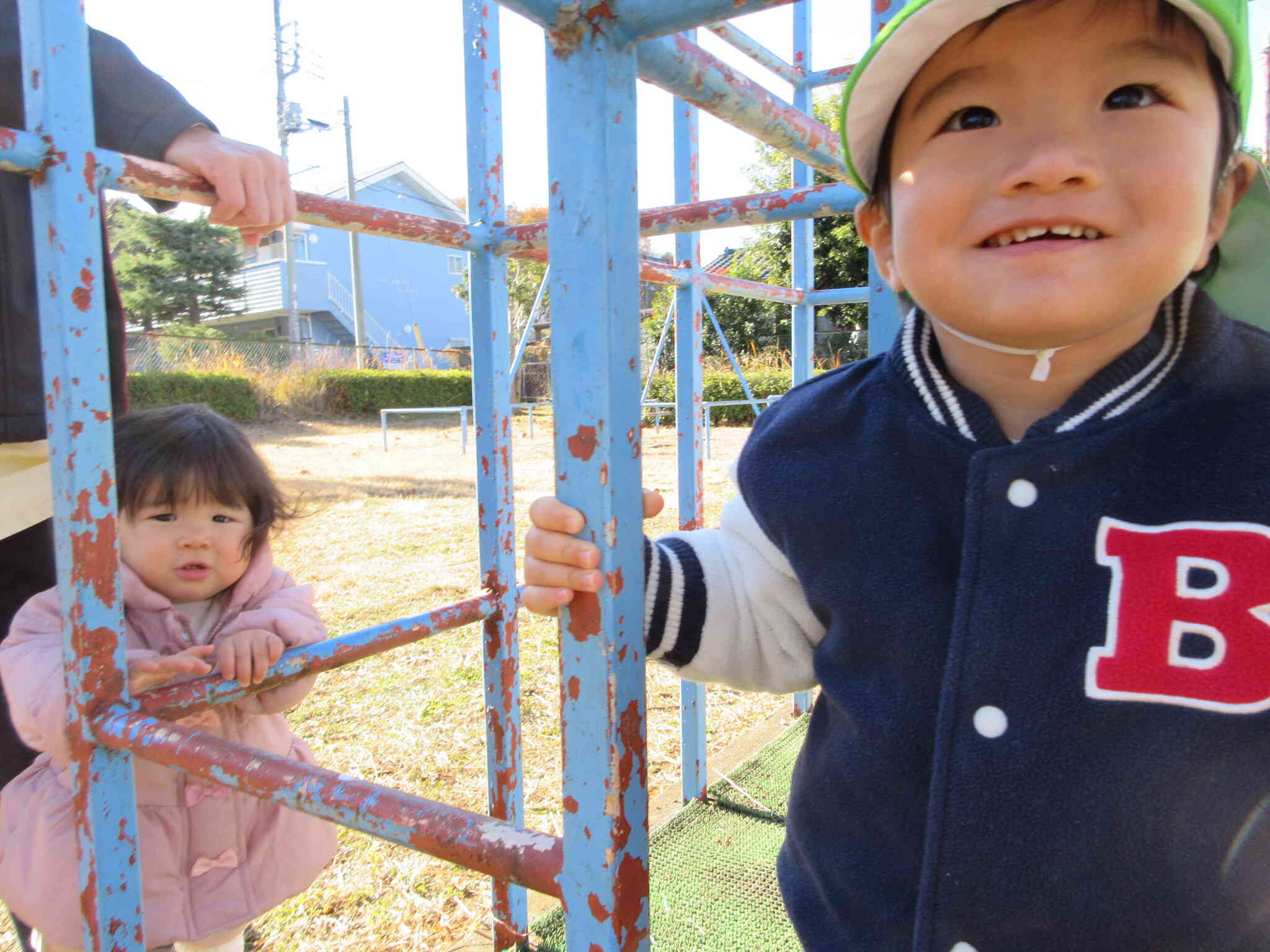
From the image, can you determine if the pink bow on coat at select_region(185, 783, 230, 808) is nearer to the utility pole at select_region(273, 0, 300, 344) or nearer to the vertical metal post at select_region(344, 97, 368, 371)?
the vertical metal post at select_region(344, 97, 368, 371)

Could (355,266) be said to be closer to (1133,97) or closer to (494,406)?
(494,406)

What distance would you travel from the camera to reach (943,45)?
0.72 meters

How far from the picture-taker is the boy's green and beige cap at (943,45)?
0.66 meters

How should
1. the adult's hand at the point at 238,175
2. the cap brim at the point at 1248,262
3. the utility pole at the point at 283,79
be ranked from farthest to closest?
the utility pole at the point at 283,79
the adult's hand at the point at 238,175
the cap brim at the point at 1248,262

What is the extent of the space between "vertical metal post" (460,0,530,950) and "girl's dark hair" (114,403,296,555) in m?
0.36

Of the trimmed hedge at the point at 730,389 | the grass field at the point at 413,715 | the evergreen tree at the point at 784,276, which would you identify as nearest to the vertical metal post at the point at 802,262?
the grass field at the point at 413,715

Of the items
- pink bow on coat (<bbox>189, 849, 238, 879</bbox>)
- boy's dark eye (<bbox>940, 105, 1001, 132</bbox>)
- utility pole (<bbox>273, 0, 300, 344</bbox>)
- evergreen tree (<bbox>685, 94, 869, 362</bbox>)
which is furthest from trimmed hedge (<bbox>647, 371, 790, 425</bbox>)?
boy's dark eye (<bbox>940, 105, 1001, 132</bbox>)

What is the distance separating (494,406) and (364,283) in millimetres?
28109

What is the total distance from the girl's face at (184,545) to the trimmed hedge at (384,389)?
522 inches

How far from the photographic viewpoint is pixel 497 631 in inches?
62.8

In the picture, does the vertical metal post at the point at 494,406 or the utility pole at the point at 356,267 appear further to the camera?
the utility pole at the point at 356,267

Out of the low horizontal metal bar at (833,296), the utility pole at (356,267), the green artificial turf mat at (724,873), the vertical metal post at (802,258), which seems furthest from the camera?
the utility pole at (356,267)

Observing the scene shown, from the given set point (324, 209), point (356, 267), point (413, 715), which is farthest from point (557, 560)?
point (356, 267)

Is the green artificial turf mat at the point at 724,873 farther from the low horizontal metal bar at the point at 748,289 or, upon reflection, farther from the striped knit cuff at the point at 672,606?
the low horizontal metal bar at the point at 748,289
